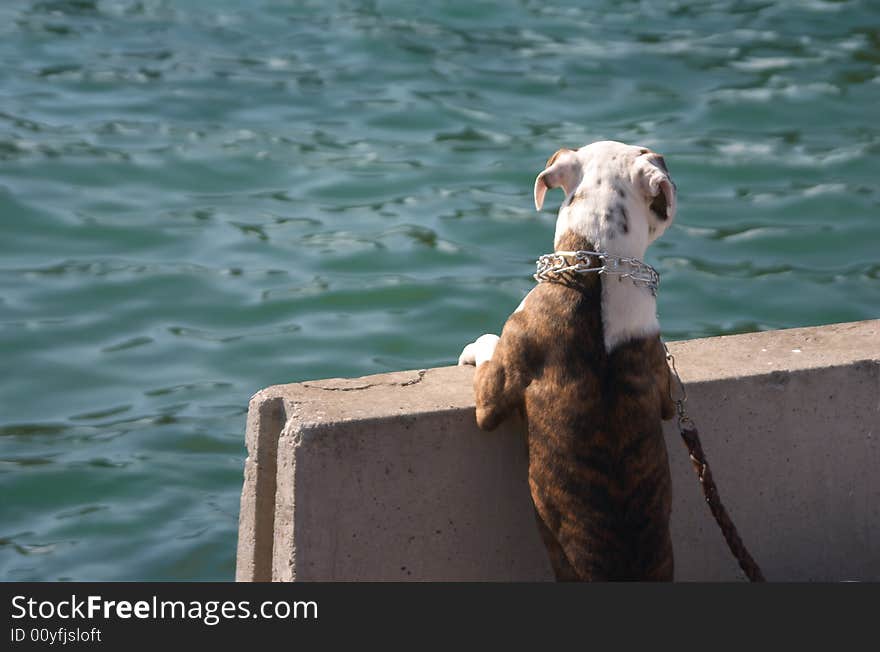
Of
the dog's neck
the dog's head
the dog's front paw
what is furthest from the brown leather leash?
the dog's front paw

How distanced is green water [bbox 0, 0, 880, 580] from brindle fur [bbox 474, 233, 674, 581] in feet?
7.69

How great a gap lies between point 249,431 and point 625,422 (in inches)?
40.3

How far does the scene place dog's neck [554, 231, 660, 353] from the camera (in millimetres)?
3391

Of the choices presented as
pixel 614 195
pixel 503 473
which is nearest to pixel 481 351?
pixel 503 473

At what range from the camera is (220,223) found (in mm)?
8516

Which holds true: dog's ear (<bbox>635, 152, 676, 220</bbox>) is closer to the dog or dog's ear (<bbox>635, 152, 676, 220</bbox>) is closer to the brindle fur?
the dog

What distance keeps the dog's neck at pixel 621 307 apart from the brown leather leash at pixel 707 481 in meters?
0.23

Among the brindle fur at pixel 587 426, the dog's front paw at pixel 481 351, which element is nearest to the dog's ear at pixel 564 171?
the brindle fur at pixel 587 426

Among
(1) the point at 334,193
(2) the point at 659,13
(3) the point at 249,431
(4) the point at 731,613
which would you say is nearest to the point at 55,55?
(1) the point at 334,193

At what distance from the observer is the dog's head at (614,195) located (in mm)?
3479

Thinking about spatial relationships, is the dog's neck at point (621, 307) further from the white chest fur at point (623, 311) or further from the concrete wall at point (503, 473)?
the concrete wall at point (503, 473)

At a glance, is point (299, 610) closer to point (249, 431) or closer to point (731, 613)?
point (249, 431)

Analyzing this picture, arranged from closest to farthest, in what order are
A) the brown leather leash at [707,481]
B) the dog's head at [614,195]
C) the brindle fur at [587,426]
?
the brindle fur at [587,426] → the dog's head at [614,195] → the brown leather leash at [707,481]

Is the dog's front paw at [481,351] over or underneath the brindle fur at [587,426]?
over
